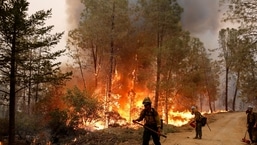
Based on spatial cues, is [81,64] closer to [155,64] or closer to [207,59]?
[155,64]

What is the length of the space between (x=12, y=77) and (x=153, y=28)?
19.0 meters

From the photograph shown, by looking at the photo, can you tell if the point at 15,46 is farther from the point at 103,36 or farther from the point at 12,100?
the point at 103,36

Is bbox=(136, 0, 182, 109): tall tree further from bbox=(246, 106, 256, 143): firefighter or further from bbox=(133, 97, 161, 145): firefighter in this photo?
bbox=(133, 97, 161, 145): firefighter

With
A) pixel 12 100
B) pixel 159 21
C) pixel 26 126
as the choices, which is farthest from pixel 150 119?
pixel 159 21

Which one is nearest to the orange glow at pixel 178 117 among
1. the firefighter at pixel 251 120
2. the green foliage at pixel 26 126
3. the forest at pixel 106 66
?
the forest at pixel 106 66

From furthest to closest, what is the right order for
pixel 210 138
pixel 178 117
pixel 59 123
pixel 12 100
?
1. pixel 178 117
2. pixel 59 123
3. pixel 12 100
4. pixel 210 138

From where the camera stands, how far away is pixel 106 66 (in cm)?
3978

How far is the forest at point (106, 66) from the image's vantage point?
21.9 meters

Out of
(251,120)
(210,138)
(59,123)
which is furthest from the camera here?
(59,123)

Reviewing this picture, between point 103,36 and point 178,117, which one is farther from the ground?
point 103,36

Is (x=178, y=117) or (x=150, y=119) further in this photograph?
(x=178, y=117)

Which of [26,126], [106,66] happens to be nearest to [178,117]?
[106,66]

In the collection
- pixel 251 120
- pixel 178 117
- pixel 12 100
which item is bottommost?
pixel 178 117

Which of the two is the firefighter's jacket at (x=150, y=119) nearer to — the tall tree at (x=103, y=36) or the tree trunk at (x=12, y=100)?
the tree trunk at (x=12, y=100)
